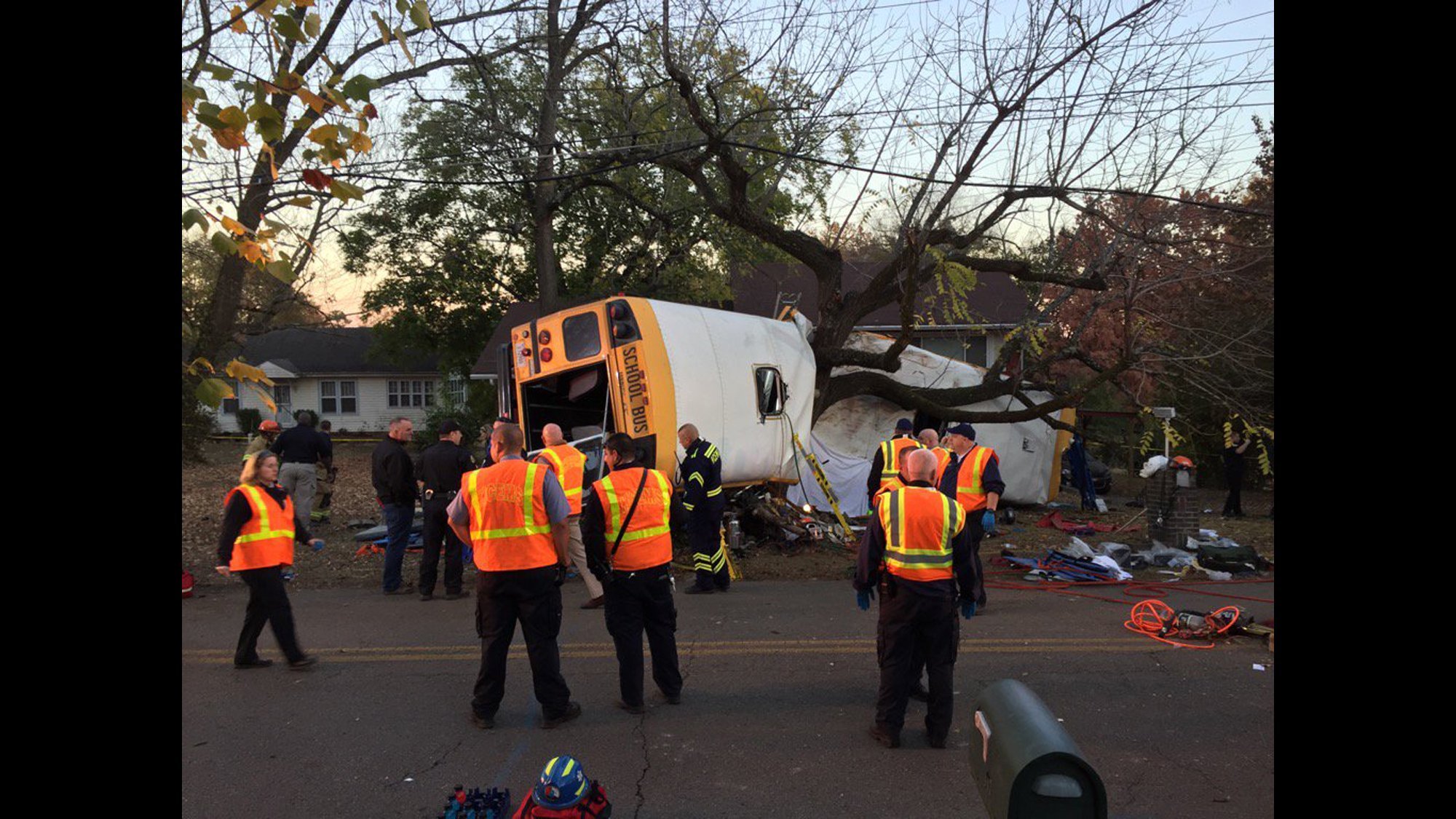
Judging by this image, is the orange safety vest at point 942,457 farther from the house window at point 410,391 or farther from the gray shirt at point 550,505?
the house window at point 410,391

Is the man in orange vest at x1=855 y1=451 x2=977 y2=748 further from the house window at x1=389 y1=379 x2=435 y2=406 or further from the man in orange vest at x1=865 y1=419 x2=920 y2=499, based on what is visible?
the house window at x1=389 y1=379 x2=435 y2=406

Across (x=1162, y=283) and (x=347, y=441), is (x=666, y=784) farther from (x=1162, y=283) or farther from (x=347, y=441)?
(x=347, y=441)

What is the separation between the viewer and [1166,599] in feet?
30.0

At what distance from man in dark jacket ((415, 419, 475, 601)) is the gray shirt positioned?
11.4ft

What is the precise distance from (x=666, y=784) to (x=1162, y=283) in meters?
9.01

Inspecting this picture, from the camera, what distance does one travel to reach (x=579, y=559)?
941 centimetres

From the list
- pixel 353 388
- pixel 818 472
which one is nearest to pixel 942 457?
pixel 818 472

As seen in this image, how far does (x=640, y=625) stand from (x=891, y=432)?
10289mm

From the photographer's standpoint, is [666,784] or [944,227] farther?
[944,227]

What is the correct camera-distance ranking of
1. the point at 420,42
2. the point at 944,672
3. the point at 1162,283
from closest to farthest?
the point at 944,672 → the point at 1162,283 → the point at 420,42

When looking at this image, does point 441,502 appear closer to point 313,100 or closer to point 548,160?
point 313,100

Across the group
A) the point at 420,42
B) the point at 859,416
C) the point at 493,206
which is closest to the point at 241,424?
the point at 493,206

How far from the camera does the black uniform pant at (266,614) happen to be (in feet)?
21.9

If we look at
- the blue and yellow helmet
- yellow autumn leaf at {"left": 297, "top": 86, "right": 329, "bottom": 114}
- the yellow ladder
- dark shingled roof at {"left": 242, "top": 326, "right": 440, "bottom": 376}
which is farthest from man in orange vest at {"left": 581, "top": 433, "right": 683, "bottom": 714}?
dark shingled roof at {"left": 242, "top": 326, "right": 440, "bottom": 376}
